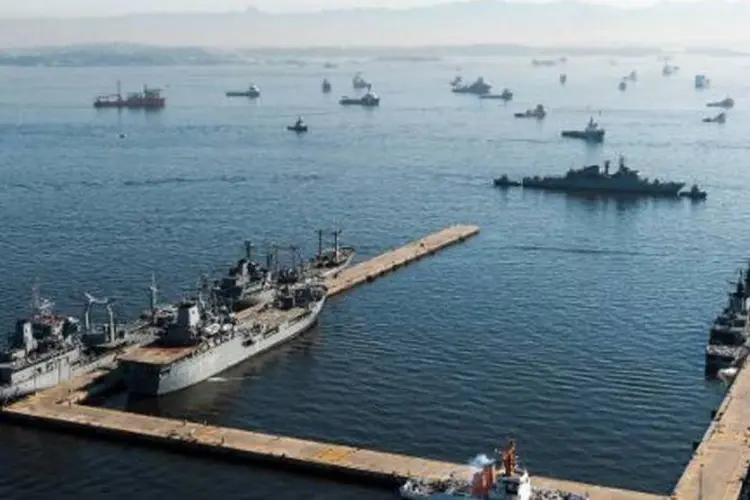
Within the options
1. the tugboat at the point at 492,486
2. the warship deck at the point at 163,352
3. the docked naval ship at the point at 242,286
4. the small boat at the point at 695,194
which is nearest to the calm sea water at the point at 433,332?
the warship deck at the point at 163,352

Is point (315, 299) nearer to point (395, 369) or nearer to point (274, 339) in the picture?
point (274, 339)

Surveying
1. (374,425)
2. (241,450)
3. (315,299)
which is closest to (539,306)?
(315,299)

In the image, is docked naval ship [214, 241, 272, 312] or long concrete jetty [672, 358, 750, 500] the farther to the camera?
docked naval ship [214, 241, 272, 312]

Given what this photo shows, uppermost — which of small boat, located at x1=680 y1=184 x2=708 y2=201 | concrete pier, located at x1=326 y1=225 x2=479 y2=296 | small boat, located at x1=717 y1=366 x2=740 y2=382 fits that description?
small boat, located at x1=680 y1=184 x2=708 y2=201

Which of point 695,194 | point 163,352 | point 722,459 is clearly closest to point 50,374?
point 163,352

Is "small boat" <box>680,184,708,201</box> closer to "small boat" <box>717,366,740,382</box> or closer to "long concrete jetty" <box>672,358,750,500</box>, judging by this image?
"small boat" <box>717,366,740,382</box>

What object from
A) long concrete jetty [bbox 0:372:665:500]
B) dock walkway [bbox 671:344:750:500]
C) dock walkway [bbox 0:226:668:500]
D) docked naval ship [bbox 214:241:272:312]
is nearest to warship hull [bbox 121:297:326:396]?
dock walkway [bbox 0:226:668:500]

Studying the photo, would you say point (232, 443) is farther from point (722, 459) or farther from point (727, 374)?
point (727, 374)
